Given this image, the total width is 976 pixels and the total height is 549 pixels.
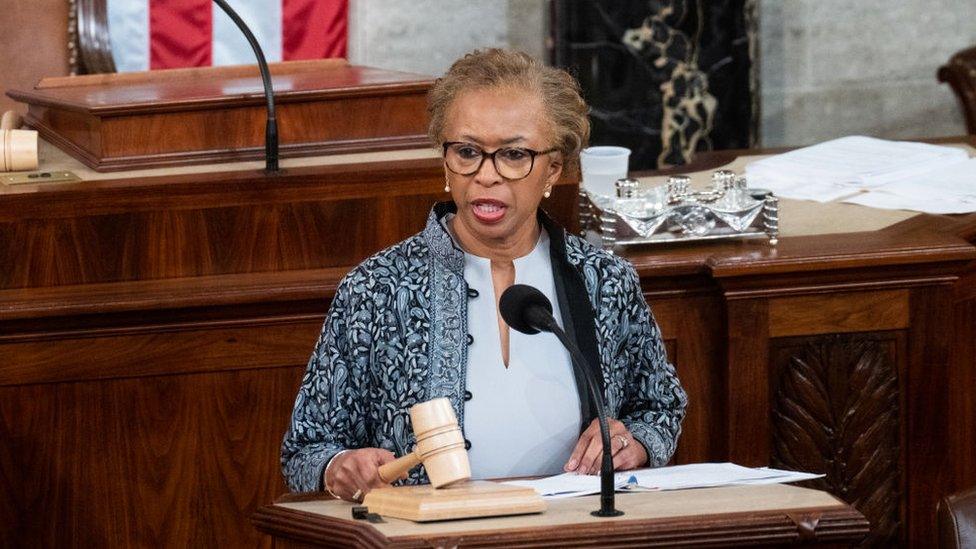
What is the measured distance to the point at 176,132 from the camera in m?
3.50

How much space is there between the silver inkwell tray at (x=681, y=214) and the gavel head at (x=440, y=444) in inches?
55.5

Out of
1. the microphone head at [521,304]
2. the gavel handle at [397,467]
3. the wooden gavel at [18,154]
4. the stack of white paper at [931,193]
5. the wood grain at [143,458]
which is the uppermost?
the wooden gavel at [18,154]

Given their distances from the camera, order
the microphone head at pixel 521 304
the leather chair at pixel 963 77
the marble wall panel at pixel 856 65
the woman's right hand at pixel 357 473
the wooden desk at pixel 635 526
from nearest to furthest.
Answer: the wooden desk at pixel 635 526, the microphone head at pixel 521 304, the woman's right hand at pixel 357 473, the leather chair at pixel 963 77, the marble wall panel at pixel 856 65

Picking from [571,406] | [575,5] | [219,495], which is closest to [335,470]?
[571,406]

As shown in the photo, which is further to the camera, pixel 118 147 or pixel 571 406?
pixel 118 147

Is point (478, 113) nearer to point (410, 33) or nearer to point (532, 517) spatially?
point (532, 517)

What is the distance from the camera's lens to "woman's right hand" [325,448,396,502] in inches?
91.5

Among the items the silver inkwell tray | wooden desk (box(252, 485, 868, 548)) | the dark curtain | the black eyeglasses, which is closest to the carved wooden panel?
the silver inkwell tray

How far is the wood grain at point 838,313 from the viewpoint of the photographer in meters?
3.35

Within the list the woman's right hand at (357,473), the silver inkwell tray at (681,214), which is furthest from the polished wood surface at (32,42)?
the woman's right hand at (357,473)

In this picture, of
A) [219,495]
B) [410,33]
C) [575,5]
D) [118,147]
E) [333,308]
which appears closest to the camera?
[333,308]

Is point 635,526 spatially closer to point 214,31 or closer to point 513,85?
point 513,85

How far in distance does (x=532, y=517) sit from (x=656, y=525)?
15 cm

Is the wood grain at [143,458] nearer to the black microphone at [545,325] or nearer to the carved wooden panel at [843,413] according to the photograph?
the carved wooden panel at [843,413]
